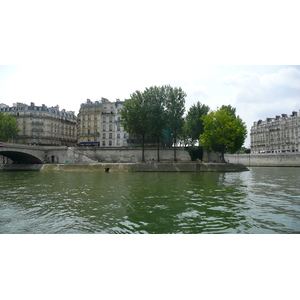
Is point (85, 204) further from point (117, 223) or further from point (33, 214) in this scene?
point (117, 223)

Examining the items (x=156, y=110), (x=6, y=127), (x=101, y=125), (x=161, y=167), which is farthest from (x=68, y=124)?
(x=161, y=167)

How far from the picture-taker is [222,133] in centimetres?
4216

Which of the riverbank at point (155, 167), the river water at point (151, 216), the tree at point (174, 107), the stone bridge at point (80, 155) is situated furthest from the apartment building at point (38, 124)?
the river water at point (151, 216)

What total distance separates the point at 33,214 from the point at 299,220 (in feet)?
28.9

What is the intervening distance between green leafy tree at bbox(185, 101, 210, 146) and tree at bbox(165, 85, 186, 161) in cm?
191

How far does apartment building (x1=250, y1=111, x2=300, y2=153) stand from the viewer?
80.9 m

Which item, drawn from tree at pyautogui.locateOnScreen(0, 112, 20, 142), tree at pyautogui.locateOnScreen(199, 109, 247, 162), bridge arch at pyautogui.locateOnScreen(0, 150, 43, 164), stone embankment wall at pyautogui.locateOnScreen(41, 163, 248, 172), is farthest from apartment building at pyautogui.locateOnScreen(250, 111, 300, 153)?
tree at pyautogui.locateOnScreen(0, 112, 20, 142)

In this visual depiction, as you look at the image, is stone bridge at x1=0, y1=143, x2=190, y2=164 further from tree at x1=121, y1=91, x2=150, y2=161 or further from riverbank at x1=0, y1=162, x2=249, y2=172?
tree at x1=121, y1=91, x2=150, y2=161

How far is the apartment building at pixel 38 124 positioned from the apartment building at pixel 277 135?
222 ft

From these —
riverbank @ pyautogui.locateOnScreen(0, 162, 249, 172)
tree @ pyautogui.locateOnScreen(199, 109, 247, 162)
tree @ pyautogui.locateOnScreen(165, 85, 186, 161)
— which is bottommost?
riverbank @ pyautogui.locateOnScreen(0, 162, 249, 172)

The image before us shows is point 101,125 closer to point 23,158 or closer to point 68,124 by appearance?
point 23,158

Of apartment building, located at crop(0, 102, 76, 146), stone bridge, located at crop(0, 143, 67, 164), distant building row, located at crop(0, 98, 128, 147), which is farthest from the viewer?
apartment building, located at crop(0, 102, 76, 146)
